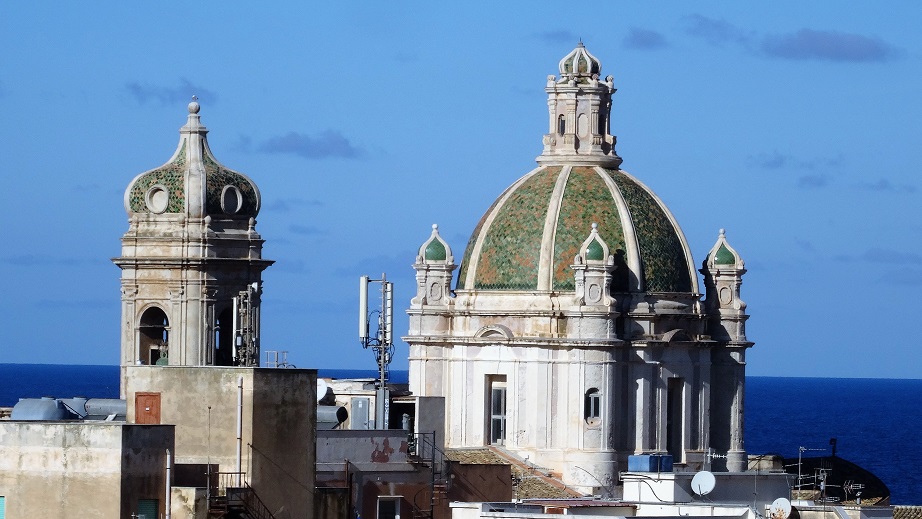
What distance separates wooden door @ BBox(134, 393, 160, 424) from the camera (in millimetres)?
50562

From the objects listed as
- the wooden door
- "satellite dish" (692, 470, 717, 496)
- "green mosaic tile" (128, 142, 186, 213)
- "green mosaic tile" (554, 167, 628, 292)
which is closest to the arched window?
"green mosaic tile" (554, 167, 628, 292)

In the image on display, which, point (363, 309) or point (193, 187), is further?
point (193, 187)

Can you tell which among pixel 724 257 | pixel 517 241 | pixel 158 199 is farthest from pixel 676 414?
pixel 158 199

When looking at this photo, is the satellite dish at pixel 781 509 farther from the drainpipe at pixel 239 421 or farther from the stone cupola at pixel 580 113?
the stone cupola at pixel 580 113

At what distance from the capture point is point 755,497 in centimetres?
5962

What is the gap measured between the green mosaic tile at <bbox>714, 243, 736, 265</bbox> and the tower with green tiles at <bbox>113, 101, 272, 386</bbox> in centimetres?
1724

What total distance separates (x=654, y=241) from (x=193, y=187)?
584 inches

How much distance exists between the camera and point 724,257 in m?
79.6

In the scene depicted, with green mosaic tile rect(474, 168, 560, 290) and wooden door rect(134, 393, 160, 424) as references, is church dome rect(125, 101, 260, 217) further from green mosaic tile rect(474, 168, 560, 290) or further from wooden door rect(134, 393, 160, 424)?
wooden door rect(134, 393, 160, 424)

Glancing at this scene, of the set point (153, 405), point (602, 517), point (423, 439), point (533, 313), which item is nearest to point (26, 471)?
point (153, 405)

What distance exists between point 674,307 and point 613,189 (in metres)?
3.43

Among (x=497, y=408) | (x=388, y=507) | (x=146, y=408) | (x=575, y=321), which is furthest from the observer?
(x=497, y=408)

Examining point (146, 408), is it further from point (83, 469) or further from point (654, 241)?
point (654, 241)

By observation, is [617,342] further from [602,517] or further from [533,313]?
[602,517]
